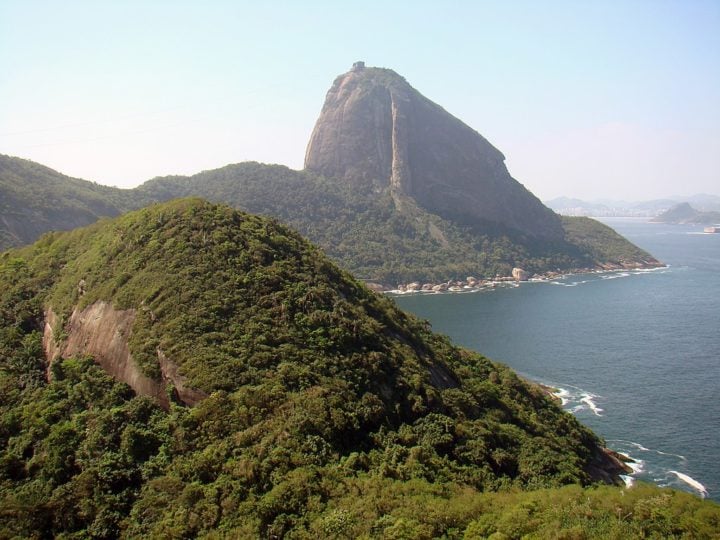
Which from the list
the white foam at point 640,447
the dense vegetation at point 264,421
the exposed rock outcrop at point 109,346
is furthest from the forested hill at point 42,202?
the white foam at point 640,447

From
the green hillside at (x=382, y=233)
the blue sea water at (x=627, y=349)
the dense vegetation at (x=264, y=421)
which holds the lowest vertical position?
the blue sea water at (x=627, y=349)

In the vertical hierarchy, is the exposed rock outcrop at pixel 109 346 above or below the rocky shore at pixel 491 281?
above

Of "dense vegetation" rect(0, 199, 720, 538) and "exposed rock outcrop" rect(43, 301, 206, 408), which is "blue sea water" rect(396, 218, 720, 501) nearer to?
"dense vegetation" rect(0, 199, 720, 538)

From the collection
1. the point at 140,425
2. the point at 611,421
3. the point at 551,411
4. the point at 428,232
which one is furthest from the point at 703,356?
the point at 428,232

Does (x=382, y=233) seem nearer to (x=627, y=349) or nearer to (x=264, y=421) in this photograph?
(x=627, y=349)

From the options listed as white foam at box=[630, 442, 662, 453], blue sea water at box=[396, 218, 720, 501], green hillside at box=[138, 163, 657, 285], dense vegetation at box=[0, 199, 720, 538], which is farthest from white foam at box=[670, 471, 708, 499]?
green hillside at box=[138, 163, 657, 285]

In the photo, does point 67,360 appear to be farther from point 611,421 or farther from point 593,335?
point 593,335

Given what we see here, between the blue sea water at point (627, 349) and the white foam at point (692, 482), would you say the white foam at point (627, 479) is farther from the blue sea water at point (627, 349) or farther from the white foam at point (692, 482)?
the white foam at point (692, 482)

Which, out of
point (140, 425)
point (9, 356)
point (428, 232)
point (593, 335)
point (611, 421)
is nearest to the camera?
point (140, 425)
